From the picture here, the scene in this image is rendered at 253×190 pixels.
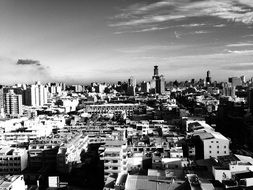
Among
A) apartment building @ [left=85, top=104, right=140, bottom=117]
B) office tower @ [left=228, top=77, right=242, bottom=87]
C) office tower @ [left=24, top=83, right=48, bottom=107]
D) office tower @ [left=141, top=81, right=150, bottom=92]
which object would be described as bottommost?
apartment building @ [left=85, top=104, right=140, bottom=117]

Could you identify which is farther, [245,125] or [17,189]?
[245,125]

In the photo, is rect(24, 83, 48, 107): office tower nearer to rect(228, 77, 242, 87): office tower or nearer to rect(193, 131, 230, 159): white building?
rect(193, 131, 230, 159): white building

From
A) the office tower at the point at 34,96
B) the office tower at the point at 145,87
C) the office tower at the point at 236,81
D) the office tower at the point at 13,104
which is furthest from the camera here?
the office tower at the point at 236,81

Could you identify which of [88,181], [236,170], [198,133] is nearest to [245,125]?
[198,133]

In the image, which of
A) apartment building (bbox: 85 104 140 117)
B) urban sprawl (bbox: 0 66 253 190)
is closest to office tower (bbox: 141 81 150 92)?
apartment building (bbox: 85 104 140 117)

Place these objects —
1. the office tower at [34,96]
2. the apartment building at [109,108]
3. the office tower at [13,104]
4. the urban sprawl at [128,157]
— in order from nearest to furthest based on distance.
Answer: the urban sprawl at [128,157]
the office tower at [13,104]
the apartment building at [109,108]
the office tower at [34,96]

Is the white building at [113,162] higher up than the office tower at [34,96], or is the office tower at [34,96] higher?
the office tower at [34,96]

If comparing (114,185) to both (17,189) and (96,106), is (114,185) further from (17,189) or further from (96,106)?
(96,106)

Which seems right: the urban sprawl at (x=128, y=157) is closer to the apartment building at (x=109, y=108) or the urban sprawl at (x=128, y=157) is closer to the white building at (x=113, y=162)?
the white building at (x=113, y=162)

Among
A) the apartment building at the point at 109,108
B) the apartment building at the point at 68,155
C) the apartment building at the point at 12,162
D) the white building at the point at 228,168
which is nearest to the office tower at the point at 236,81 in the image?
the apartment building at the point at 109,108

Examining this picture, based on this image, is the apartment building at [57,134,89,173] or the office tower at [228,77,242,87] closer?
the apartment building at [57,134,89,173]

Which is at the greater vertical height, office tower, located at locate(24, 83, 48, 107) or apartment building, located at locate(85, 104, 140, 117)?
office tower, located at locate(24, 83, 48, 107)
